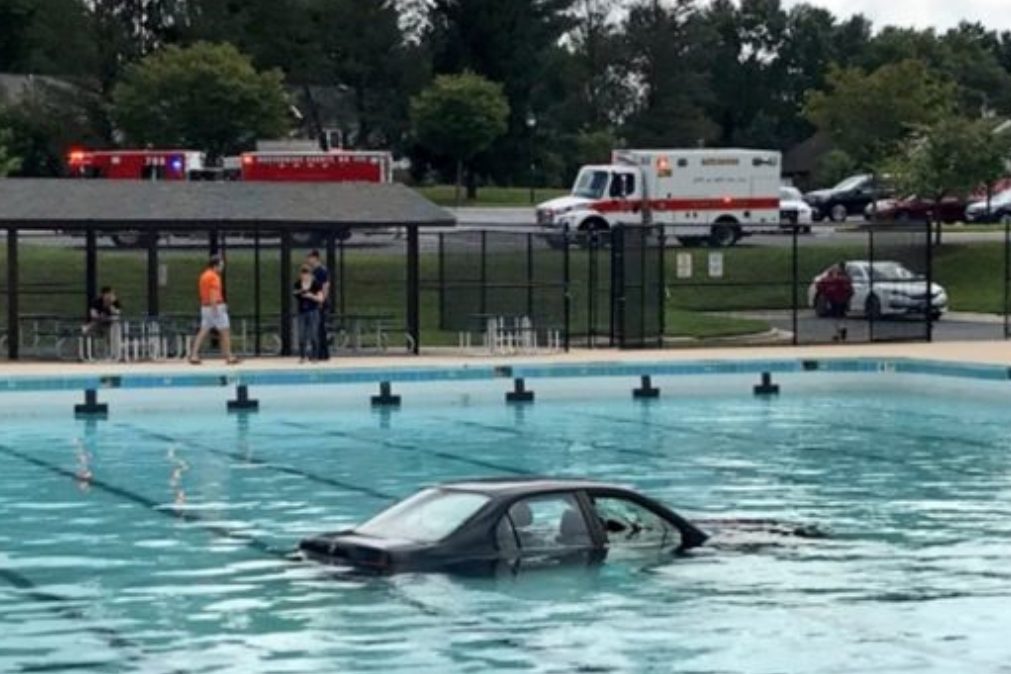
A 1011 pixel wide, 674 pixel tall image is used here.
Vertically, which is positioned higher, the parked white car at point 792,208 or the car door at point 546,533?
the parked white car at point 792,208

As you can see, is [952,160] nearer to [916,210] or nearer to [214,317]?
[916,210]

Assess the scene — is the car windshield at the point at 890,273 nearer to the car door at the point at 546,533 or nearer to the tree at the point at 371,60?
the car door at the point at 546,533

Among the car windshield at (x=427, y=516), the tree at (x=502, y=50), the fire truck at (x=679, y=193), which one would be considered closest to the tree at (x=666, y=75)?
the tree at (x=502, y=50)

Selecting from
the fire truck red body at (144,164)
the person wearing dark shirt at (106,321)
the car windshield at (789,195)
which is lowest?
the person wearing dark shirt at (106,321)

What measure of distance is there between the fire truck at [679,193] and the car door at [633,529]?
135 feet

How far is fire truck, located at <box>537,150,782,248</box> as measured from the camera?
204 ft

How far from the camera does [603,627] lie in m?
17.4

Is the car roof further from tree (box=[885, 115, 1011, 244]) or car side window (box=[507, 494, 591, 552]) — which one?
tree (box=[885, 115, 1011, 244])

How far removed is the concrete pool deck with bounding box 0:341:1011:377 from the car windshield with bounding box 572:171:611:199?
17.2 metres

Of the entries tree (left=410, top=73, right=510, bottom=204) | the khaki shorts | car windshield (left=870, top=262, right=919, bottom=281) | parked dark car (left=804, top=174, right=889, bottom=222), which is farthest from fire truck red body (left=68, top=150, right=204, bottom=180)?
the khaki shorts

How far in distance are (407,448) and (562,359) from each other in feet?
36.3

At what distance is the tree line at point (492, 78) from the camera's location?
Answer: 7481 centimetres

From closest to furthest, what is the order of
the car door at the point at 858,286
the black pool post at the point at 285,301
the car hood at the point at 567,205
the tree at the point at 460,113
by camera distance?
the black pool post at the point at 285,301 < the car door at the point at 858,286 < the car hood at the point at 567,205 < the tree at the point at 460,113

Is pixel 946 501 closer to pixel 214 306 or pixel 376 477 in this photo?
pixel 376 477
